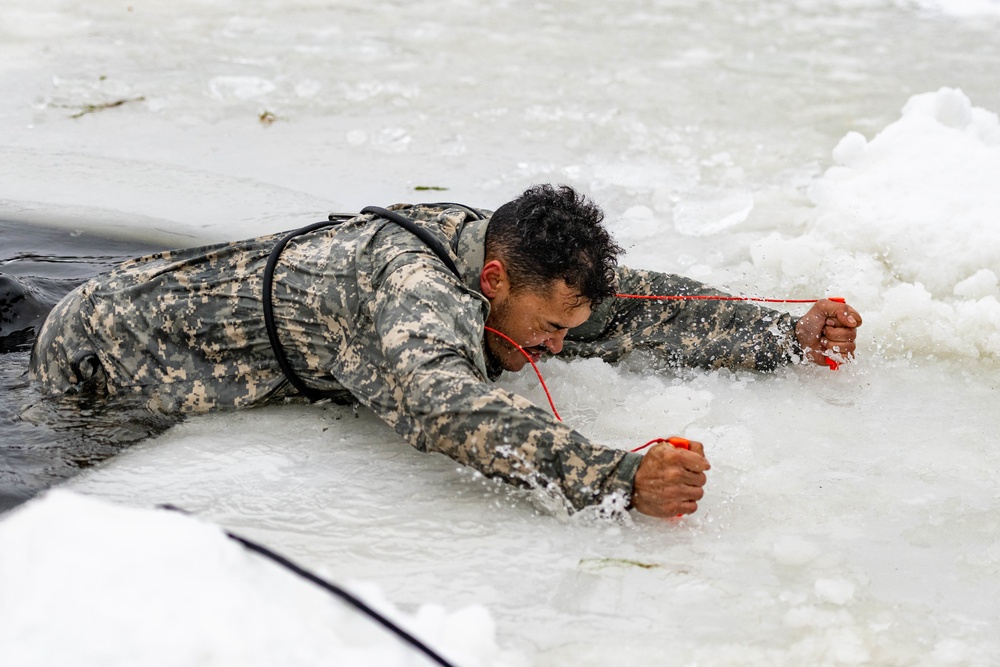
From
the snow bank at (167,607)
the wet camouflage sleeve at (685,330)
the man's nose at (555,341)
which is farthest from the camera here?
the wet camouflage sleeve at (685,330)

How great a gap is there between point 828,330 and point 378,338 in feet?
4.85

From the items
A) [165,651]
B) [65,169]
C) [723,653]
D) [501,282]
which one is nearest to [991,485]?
[723,653]

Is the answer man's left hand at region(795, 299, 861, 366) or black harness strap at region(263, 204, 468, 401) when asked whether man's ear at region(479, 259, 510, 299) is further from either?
man's left hand at region(795, 299, 861, 366)

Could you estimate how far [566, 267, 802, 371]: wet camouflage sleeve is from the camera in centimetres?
351

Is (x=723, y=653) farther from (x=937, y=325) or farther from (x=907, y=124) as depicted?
(x=907, y=124)

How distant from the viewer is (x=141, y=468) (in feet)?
9.67

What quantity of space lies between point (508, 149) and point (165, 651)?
424 cm

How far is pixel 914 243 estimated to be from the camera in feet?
13.5

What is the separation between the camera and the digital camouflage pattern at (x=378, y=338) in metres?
2.59

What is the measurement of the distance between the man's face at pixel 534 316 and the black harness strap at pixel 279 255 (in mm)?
160

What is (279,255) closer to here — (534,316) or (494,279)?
(494,279)

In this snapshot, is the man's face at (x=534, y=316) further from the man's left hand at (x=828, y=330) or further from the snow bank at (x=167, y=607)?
the snow bank at (x=167, y=607)

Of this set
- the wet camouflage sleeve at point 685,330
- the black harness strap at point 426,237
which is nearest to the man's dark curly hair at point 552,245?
the black harness strap at point 426,237

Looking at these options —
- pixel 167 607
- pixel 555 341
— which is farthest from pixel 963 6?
pixel 167 607
